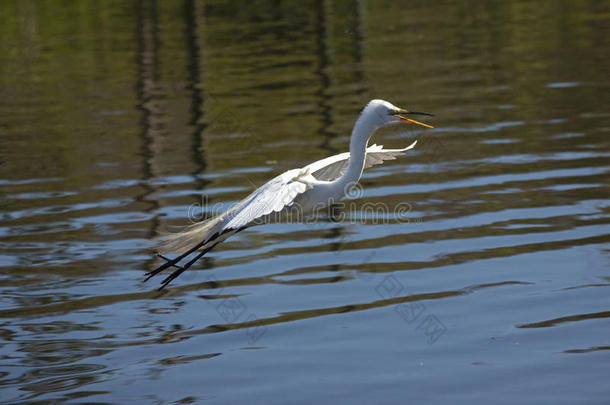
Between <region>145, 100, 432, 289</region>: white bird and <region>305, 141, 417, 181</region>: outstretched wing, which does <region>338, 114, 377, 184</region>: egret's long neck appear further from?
<region>305, 141, 417, 181</region>: outstretched wing

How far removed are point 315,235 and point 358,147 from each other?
231 cm

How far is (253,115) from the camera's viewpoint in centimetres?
1408

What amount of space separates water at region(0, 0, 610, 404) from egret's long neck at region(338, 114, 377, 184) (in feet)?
3.29

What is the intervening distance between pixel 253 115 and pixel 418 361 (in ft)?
27.6

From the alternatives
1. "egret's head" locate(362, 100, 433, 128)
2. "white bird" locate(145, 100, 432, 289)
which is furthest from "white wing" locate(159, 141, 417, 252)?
"egret's head" locate(362, 100, 433, 128)

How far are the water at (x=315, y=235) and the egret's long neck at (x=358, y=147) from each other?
100 centimetres

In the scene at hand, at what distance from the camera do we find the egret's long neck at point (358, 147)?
22.4ft

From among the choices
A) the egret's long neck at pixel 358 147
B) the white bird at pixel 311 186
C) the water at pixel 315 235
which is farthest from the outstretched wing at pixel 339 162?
the water at pixel 315 235

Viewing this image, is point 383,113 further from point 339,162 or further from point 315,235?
point 315,235

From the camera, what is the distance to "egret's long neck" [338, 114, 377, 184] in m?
6.84

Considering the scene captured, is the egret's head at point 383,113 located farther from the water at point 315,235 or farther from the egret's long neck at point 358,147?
the water at point 315,235

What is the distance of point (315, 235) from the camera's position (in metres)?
9.05

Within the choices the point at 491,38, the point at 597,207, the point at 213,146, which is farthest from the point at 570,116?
the point at 491,38

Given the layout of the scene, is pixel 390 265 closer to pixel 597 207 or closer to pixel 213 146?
pixel 597 207
